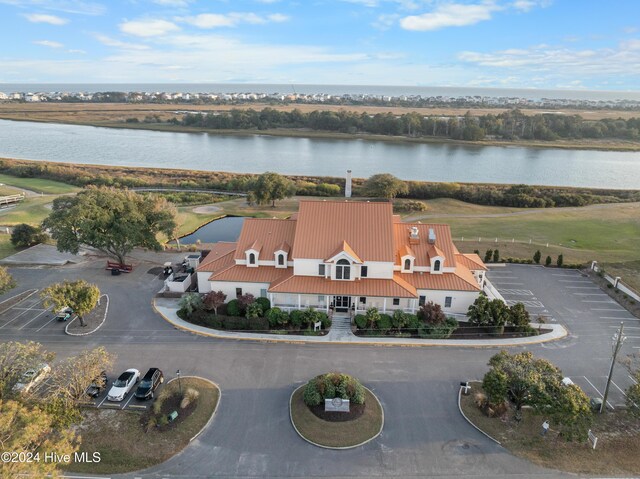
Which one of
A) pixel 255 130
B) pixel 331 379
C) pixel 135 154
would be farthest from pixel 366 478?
pixel 255 130

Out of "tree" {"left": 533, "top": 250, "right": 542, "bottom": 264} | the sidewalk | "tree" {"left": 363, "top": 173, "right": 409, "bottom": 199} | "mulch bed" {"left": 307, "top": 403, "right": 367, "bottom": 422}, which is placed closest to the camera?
"mulch bed" {"left": 307, "top": 403, "right": 367, "bottom": 422}

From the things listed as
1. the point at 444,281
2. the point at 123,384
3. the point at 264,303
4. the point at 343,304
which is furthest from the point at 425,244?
the point at 123,384

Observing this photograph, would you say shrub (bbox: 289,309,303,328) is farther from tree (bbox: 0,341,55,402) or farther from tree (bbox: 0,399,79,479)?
tree (bbox: 0,399,79,479)

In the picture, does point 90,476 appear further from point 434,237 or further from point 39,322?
point 434,237

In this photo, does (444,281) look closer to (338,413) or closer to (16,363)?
(338,413)

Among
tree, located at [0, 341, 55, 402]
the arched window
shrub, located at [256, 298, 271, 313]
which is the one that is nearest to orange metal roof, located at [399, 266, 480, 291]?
the arched window

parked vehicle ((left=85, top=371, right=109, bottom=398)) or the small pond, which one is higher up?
parked vehicle ((left=85, top=371, right=109, bottom=398))
